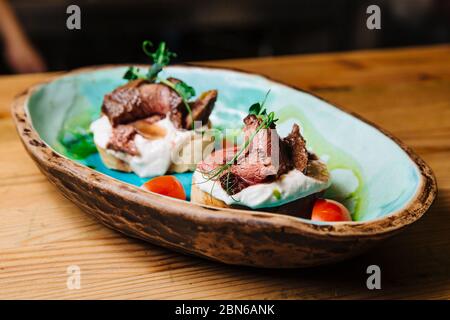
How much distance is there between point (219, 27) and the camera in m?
5.29

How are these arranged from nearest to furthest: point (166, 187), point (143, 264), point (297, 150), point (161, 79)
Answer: point (143, 264) → point (297, 150) → point (166, 187) → point (161, 79)

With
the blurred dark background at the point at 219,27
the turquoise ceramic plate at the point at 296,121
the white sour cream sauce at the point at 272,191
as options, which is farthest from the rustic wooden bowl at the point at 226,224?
the blurred dark background at the point at 219,27

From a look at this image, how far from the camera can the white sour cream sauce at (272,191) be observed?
4.72 ft

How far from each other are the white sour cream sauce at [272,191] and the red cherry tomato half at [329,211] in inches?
1.8

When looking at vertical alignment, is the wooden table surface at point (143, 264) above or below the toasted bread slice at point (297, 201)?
below

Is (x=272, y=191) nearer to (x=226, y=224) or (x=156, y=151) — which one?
(x=226, y=224)

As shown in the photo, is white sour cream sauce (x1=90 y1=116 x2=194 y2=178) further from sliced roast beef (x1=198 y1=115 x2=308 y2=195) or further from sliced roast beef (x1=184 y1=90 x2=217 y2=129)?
sliced roast beef (x1=198 y1=115 x2=308 y2=195)

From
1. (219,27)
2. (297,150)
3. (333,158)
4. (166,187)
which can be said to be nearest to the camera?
(297,150)

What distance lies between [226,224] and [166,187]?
1.87 feet

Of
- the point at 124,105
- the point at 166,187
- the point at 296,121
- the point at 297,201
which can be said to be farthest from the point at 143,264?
the point at 296,121

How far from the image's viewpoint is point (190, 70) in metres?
2.37

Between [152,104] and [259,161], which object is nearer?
[259,161]

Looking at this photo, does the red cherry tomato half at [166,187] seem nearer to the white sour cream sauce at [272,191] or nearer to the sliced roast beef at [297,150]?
the white sour cream sauce at [272,191]

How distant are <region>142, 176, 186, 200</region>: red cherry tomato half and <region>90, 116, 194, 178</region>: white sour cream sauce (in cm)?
20
